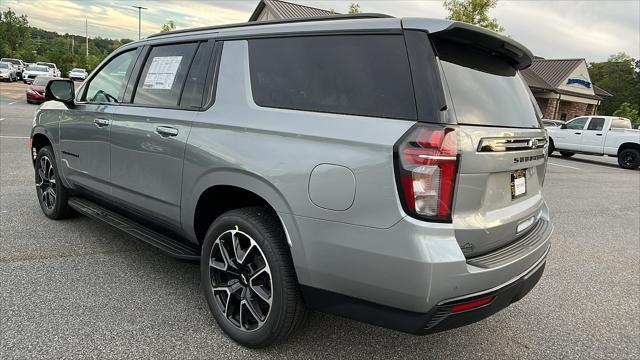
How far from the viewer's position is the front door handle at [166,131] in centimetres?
311

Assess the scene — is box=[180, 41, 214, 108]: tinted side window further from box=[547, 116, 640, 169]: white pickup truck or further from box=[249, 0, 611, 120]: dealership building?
box=[249, 0, 611, 120]: dealership building

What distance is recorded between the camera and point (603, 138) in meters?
17.1

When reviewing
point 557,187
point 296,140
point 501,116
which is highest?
point 501,116

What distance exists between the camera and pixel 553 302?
380cm

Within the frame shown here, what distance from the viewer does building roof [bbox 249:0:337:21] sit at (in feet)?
86.7

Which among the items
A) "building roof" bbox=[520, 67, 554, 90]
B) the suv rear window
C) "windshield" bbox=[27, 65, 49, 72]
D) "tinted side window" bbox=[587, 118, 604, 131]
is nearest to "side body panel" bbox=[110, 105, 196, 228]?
the suv rear window

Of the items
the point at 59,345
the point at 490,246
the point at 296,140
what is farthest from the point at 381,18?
the point at 59,345

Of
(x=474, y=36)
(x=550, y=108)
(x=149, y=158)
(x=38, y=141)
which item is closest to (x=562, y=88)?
(x=550, y=108)

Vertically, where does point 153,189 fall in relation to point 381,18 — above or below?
below

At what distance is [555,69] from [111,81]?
42.6 m

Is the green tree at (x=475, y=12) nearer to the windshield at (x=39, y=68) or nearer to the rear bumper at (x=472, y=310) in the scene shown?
the rear bumper at (x=472, y=310)

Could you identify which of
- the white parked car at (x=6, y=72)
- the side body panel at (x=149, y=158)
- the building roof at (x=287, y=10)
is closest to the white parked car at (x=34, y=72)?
the white parked car at (x=6, y=72)

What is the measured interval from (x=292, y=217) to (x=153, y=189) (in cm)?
140

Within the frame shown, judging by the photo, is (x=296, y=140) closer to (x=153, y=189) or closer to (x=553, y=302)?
(x=153, y=189)
